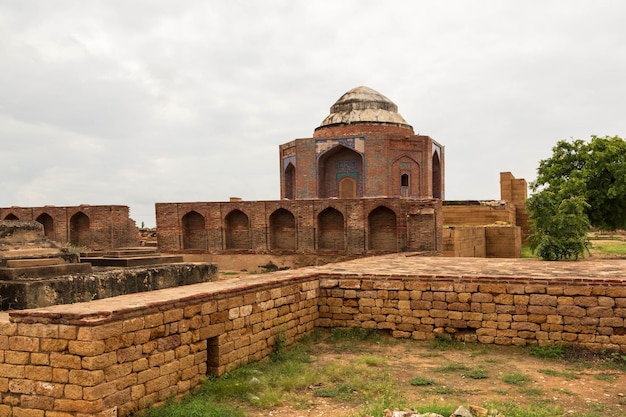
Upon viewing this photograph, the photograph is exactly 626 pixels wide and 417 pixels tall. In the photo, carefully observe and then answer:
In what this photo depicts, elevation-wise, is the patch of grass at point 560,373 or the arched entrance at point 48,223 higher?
the arched entrance at point 48,223

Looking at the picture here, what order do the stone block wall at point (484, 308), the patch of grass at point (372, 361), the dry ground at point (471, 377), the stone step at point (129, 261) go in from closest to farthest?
the dry ground at point (471, 377) < the patch of grass at point (372, 361) < the stone block wall at point (484, 308) < the stone step at point (129, 261)

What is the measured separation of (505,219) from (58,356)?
19.2m

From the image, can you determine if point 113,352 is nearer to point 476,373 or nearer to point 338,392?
point 338,392

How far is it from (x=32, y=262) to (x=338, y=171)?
19.1 metres

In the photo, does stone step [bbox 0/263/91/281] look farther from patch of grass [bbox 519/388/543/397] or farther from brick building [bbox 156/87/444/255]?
brick building [bbox 156/87/444/255]

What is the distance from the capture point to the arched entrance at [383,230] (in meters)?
16.8

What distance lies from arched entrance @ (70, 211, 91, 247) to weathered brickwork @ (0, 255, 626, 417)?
53.3 ft

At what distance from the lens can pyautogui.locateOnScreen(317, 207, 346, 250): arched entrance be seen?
17.7 metres

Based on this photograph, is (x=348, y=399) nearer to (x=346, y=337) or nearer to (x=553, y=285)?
(x=346, y=337)

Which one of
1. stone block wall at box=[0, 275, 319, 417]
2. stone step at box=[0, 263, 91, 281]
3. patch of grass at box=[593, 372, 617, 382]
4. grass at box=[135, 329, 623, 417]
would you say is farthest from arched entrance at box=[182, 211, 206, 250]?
patch of grass at box=[593, 372, 617, 382]

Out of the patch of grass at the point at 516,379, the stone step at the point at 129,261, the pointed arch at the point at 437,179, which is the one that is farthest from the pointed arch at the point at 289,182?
the patch of grass at the point at 516,379

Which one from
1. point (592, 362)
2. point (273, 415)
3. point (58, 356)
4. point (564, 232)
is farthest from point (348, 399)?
point (564, 232)

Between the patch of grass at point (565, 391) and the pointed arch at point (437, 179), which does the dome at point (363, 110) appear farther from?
the patch of grass at point (565, 391)

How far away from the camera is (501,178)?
2558cm
